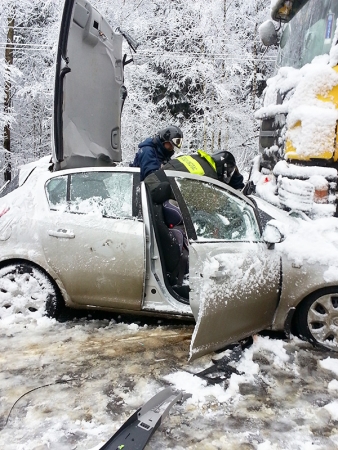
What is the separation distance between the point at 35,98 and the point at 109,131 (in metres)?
11.2

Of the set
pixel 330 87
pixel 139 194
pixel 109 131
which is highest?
pixel 330 87

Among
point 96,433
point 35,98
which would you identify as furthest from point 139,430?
point 35,98

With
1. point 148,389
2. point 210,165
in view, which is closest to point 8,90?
point 210,165

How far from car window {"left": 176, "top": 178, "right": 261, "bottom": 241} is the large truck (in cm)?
68

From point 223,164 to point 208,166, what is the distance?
385 millimetres

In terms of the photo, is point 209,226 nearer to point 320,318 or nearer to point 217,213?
point 217,213

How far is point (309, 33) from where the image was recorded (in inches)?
188

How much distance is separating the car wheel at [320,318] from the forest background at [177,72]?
44.1 feet

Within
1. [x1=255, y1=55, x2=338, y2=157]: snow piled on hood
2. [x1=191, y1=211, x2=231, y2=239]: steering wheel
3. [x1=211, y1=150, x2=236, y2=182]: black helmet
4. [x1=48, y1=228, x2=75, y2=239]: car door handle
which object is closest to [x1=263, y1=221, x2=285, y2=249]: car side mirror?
[x1=191, y1=211, x2=231, y2=239]: steering wheel

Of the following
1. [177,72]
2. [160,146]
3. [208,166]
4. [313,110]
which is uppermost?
[177,72]

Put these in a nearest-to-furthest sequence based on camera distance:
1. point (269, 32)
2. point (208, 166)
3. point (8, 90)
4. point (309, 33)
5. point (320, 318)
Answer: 1. point (320, 318)
2. point (208, 166)
3. point (309, 33)
4. point (269, 32)
5. point (8, 90)

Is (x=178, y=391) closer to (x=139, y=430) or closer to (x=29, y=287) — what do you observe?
(x=139, y=430)

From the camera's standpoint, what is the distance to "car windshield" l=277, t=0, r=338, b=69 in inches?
168

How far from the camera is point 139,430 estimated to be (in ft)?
7.89
